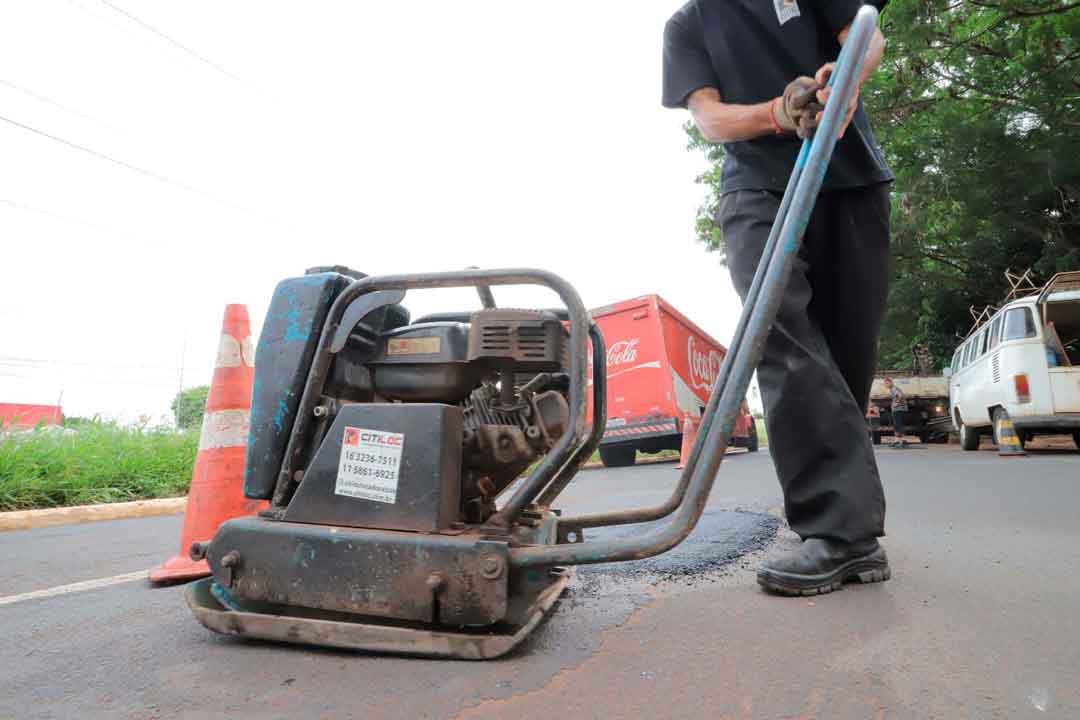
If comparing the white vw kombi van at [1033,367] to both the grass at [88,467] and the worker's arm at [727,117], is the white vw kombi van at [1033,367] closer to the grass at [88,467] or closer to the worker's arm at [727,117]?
the worker's arm at [727,117]

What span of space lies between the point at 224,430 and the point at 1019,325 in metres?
9.34

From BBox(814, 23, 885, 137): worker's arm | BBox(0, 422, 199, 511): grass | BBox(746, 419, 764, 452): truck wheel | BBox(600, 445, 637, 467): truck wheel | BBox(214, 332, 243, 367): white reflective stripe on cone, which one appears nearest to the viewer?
BBox(814, 23, 885, 137): worker's arm

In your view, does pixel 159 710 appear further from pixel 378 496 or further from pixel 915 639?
pixel 915 639

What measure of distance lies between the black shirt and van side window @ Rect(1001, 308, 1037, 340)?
7871mm

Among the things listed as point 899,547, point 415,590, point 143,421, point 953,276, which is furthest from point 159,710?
point 953,276

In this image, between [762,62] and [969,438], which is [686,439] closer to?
[969,438]

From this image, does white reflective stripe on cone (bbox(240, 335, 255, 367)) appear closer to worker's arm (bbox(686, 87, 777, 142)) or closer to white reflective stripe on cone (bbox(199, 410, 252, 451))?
white reflective stripe on cone (bbox(199, 410, 252, 451))

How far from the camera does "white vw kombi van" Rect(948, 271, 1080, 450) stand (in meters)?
8.01

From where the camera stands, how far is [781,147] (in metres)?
2.20

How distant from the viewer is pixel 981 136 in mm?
11945

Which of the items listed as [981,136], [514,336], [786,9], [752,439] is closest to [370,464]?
[514,336]

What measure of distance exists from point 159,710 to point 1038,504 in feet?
14.0

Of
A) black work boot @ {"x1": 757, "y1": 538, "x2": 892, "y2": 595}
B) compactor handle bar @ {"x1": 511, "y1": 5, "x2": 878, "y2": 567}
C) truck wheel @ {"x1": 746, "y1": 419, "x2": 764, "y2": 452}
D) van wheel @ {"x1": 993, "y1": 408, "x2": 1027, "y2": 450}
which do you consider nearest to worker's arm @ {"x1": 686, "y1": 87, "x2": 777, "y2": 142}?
compactor handle bar @ {"x1": 511, "y1": 5, "x2": 878, "y2": 567}

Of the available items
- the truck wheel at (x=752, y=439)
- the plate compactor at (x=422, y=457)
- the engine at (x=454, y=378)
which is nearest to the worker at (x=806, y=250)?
the plate compactor at (x=422, y=457)
